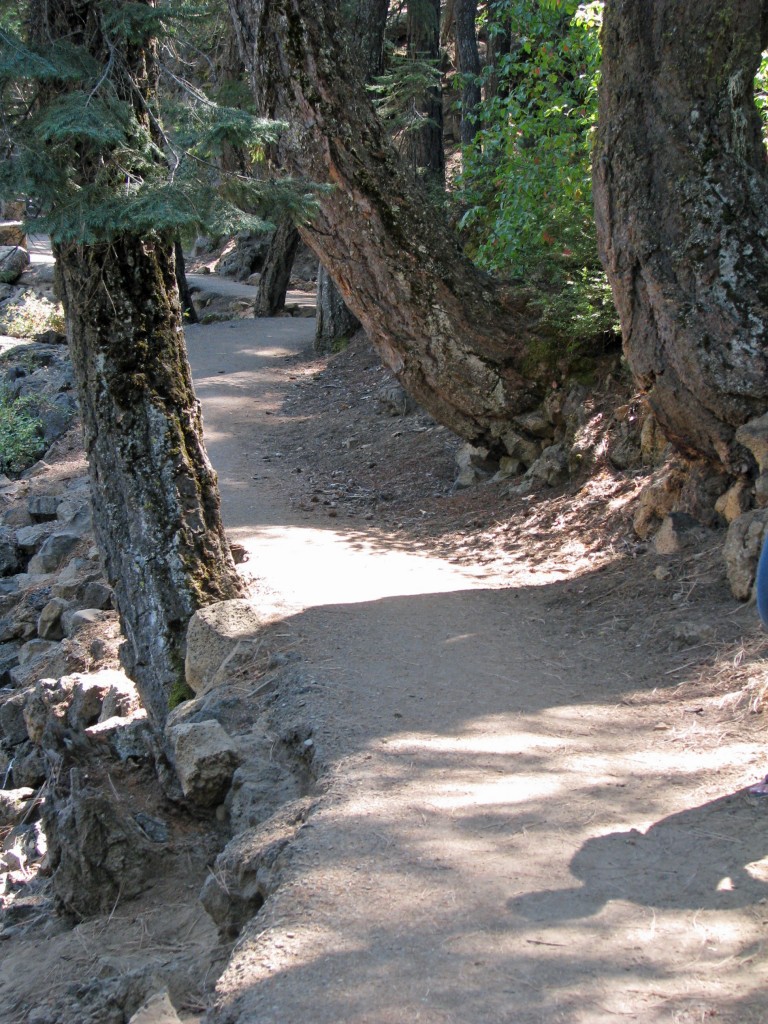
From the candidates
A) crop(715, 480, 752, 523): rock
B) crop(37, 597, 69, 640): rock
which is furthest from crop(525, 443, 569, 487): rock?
crop(37, 597, 69, 640): rock

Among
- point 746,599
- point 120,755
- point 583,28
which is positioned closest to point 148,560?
point 120,755

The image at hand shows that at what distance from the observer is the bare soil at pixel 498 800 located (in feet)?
9.43

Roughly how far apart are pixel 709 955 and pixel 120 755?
432 cm

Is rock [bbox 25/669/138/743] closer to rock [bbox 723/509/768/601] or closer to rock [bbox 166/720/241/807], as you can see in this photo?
rock [bbox 166/720/241/807]

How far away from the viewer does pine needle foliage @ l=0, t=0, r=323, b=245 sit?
17.6ft

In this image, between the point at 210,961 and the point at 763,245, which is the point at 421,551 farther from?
the point at 210,961

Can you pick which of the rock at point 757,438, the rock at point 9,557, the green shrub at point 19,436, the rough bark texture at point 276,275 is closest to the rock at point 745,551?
the rock at point 757,438

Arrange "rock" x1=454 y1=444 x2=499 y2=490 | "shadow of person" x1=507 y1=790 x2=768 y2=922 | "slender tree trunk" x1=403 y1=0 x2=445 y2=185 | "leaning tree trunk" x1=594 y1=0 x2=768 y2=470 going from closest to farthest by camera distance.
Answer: "shadow of person" x1=507 y1=790 x2=768 y2=922
"leaning tree trunk" x1=594 y1=0 x2=768 y2=470
"rock" x1=454 y1=444 x2=499 y2=490
"slender tree trunk" x1=403 y1=0 x2=445 y2=185

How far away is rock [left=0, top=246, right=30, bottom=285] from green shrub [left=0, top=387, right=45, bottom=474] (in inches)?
363

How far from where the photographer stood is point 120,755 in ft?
20.6

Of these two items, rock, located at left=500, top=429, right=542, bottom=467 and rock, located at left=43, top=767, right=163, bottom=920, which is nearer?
rock, located at left=43, top=767, right=163, bottom=920

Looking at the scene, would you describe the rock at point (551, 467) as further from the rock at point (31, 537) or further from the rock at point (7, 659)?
the rock at point (31, 537)

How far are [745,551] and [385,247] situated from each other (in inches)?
192

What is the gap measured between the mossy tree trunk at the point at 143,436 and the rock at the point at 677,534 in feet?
9.99
